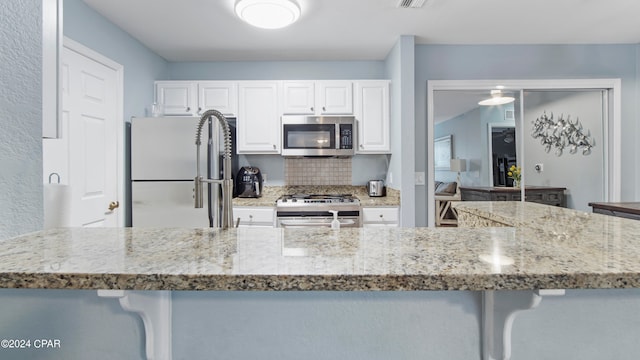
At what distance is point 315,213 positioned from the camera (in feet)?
9.66

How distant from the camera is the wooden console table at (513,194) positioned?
323 cm

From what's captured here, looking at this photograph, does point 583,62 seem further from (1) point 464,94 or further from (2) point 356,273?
(2) point 356,273

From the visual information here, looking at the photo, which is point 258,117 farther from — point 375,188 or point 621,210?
point 621,210

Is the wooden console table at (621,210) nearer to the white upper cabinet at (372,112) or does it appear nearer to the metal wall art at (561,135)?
the metal wall art at (561,135)

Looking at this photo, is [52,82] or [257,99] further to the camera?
[257,99]

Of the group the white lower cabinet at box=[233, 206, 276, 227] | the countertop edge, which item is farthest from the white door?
the countertop edge

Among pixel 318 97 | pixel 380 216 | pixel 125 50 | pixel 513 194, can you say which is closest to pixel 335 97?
pixel 318 97

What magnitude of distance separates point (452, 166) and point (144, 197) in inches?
115

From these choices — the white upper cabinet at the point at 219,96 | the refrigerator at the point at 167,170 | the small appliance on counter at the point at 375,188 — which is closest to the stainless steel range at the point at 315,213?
the small appliance on counter at the point at 375,188

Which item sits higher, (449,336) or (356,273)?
(356,273)

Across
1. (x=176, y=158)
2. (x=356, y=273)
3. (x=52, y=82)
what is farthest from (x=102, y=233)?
(x=176, y=158)

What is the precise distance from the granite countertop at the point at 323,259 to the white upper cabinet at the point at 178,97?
2.61 metres

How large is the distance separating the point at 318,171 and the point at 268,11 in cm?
183

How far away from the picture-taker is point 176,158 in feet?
8.86
